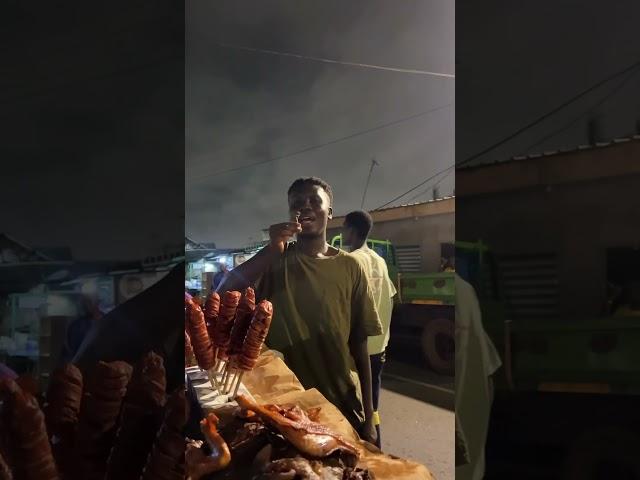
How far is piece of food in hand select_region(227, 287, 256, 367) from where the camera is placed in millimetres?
2162

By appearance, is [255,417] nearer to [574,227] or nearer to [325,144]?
[325,144]

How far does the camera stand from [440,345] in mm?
1908

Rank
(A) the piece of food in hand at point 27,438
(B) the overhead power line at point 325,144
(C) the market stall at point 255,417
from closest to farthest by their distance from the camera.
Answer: (A) the piece of food in hand at point 27,438, (C) the market stall at point 255,417, (B) the overhead power line at point 325,144

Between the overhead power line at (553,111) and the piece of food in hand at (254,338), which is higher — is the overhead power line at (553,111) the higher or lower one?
the higher one

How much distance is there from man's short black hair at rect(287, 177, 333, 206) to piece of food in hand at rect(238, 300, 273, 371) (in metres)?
0.56

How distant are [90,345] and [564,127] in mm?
1450

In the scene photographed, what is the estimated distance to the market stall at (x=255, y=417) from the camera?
169 cm

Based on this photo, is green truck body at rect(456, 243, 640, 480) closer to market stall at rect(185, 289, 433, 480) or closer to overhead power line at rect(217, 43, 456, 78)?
market stall at rect(185, 289, 433, 480)

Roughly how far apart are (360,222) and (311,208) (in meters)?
0.25

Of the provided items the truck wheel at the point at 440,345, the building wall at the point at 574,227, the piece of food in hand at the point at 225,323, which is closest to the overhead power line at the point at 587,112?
the building wall at the point at 574,227

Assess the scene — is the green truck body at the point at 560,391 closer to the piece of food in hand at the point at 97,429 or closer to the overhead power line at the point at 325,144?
the overhead power line at the point at 325,144

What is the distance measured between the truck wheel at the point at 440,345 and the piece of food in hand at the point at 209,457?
0.86 meters

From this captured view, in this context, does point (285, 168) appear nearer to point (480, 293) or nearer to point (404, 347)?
point (404, 347)

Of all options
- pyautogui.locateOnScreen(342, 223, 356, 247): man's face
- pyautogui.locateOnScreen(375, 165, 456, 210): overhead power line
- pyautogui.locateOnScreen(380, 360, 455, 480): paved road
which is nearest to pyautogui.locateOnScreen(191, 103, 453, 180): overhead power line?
pyautogui.locateOnScreen(375, 165, 456, 210): overhead power line
